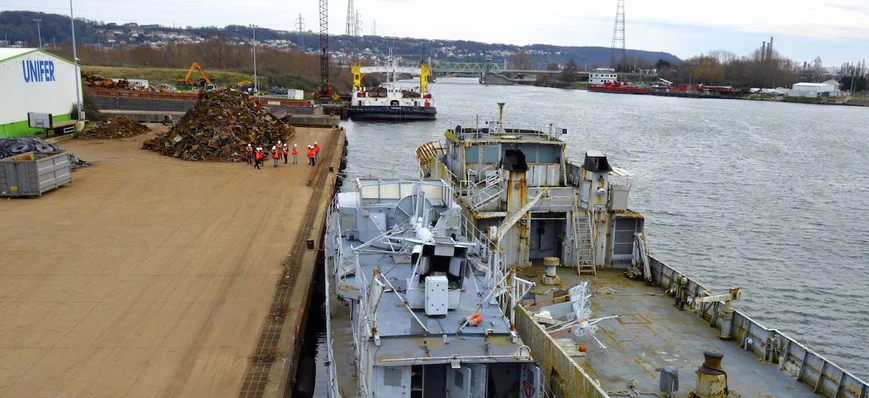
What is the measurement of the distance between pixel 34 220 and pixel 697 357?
2503cm

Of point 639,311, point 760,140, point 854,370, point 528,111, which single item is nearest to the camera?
point 639,311

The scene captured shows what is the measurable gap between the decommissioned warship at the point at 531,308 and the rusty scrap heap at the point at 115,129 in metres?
36.2

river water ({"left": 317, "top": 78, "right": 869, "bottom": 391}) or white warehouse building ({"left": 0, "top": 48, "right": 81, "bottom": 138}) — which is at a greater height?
white warehouse building ({"left": 0, "top": 48, "right": 81, "bottom": 138})

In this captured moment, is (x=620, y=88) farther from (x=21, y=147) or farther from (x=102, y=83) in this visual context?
(x=21, y=147)

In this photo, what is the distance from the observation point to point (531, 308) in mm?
16188

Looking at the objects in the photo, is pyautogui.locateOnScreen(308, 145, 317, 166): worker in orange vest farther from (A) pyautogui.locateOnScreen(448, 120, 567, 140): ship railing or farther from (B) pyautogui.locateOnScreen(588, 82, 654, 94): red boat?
(B) pyautogui.locateOnScreen(588, 82, 654, 94): red boat

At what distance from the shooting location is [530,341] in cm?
1476

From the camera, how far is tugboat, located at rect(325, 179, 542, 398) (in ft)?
37.6

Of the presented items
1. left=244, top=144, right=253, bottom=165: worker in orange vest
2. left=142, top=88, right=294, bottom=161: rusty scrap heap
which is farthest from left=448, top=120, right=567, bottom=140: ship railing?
left=142, top=88, right=294, bottom=161: rusty scrap heap

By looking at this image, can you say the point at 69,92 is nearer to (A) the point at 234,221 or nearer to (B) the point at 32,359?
(A) the point at 234,221

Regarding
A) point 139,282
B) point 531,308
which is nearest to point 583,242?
point 531,308

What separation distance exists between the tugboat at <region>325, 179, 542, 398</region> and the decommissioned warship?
34 millimetres

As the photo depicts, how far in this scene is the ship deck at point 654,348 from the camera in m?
13.1

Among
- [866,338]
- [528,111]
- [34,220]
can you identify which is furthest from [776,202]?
[528,111]
